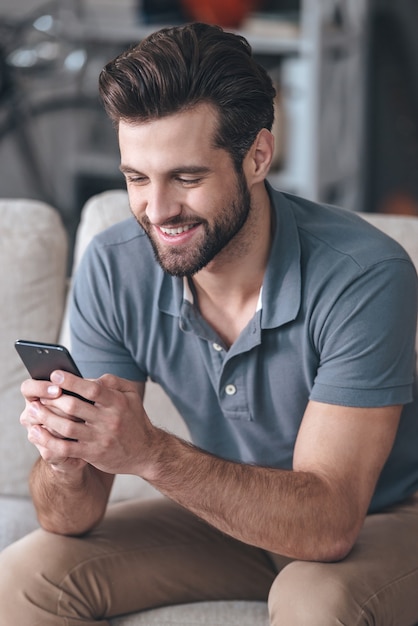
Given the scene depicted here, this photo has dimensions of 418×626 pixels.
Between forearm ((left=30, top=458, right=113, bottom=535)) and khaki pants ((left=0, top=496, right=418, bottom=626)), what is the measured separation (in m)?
0.03

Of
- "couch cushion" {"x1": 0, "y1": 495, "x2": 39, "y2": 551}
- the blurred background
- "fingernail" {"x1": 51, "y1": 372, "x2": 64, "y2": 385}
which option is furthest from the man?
the blurred background

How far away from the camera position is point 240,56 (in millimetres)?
1498

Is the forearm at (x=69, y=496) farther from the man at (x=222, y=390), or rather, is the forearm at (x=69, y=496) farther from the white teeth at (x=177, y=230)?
the white teeth at (x=177, y=230)

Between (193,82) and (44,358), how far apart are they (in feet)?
1.45

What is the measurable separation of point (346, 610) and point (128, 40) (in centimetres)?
288

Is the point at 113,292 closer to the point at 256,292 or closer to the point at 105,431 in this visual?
the point at 256,292

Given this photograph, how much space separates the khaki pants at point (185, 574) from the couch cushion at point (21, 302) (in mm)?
310

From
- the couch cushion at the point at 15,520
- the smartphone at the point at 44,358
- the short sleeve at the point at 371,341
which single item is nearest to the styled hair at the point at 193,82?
the short sleeve at the point at 371,341

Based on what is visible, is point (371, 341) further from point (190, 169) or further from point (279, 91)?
point (279, 91)

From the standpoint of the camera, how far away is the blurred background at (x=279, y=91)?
3.57m

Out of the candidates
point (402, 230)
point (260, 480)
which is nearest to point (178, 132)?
point (260, 480)

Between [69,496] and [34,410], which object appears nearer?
[34,410]

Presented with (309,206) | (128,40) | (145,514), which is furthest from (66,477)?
(128,40)

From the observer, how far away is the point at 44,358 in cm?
133
